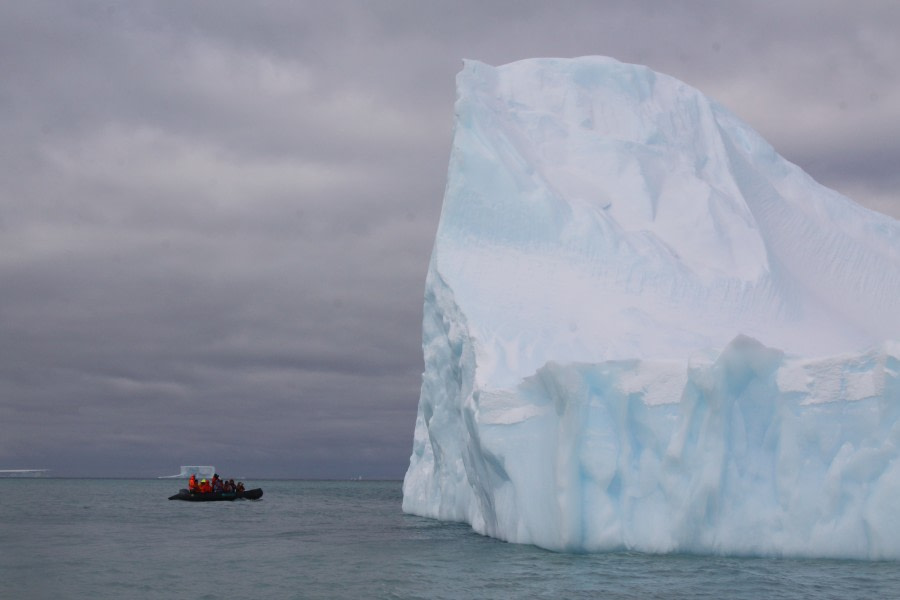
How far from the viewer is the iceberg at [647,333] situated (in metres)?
14.9

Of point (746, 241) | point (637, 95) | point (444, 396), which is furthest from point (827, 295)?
point (444, 396)

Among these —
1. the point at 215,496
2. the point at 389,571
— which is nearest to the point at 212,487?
the point at 215,496

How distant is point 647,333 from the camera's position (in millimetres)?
17219

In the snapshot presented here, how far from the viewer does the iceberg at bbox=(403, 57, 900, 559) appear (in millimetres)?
14852

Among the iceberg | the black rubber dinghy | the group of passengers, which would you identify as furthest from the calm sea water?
the group of passengers

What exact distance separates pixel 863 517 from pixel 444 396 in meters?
9.08

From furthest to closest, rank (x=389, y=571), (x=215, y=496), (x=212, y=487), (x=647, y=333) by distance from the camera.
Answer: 1. (x=212, y=487)
2. (x=215, y=496)
3. (x=647, y=333)
4. (x=389, y=571)

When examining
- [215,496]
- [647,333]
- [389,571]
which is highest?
[647,333]

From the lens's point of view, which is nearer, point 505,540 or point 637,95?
point 505,540

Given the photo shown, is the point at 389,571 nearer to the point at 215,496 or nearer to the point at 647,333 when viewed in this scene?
the point at 647,333

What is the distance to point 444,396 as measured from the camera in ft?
70.0

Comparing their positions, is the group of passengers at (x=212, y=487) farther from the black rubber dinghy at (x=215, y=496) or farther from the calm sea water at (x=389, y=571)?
the calm sea water at (x=389, y=571)

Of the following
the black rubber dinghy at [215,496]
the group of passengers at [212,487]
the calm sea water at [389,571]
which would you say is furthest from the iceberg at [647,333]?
the group of passengers at [212,487]

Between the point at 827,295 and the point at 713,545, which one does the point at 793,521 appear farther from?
the point at 827,295
